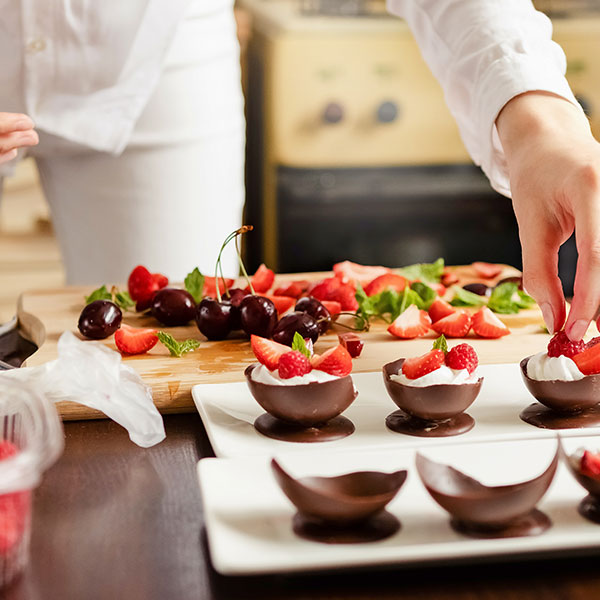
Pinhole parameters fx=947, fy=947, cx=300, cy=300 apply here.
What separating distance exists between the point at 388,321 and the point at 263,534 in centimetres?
92

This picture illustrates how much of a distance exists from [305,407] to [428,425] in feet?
0.51

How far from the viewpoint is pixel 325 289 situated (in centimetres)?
172

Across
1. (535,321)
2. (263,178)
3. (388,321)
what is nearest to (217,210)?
(388,321)

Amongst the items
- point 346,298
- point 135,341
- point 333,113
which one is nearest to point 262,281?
point 346,298

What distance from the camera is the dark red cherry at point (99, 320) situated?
154cm

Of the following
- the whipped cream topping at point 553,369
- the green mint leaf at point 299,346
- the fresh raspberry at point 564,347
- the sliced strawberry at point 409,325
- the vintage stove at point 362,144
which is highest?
the green mint leaf at point 299,346

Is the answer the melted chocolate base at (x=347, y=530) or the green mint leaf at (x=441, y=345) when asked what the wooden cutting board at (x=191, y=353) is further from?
the melted chocolate base at (x=347, y=530)

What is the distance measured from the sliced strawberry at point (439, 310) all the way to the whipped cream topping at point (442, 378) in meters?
0.47

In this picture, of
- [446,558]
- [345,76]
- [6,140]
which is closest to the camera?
[446,558]

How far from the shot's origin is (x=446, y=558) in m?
0.76

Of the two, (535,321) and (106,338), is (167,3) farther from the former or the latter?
(535,321)

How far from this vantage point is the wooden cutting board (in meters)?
1.27

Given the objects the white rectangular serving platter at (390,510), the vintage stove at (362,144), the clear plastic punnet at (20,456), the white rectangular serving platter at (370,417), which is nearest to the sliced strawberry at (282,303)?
the white rectangular serving platter at (370,417)

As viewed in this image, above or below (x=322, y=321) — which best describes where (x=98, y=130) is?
above
